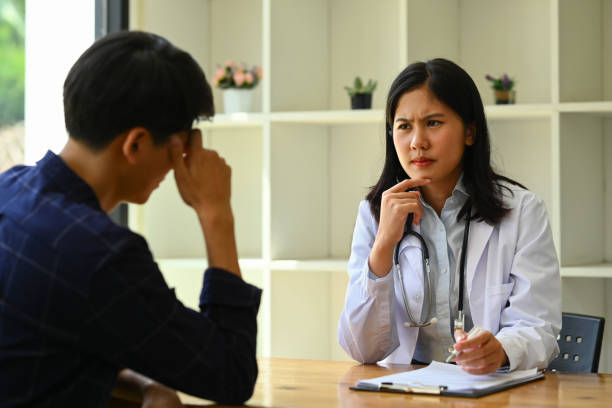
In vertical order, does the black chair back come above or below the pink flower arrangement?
below

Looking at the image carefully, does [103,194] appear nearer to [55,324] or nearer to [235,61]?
[55,324]

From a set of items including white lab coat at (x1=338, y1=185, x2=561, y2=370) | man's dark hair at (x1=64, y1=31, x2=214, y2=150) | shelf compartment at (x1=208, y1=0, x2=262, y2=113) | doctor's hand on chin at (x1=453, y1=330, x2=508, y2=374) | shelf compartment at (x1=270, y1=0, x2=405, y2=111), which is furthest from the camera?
shelf compartment at (x1=208, y1=0, x2=262, y2=113)

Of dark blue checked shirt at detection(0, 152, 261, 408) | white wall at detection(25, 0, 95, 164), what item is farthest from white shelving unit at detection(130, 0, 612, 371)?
dark blue checked shirt at detection(0, 152, 261, 408)

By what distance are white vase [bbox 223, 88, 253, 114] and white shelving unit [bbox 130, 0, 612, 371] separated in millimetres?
82

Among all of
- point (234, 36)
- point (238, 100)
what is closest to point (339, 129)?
point (238, 100)

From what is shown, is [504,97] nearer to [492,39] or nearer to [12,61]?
[492,39]

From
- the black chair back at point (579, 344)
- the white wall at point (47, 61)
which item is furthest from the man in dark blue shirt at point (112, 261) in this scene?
the white wall at point (47, 61)

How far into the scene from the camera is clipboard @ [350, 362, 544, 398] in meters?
1.50

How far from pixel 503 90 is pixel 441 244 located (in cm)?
120

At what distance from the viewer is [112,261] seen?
3.85 feet

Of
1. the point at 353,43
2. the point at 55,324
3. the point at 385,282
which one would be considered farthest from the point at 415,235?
the point at 353,43

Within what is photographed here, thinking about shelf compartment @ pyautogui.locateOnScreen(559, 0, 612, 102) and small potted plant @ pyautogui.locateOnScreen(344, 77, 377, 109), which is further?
small potted plant @ pyautogui.locateOnScreen(344, 77, 377, 109)

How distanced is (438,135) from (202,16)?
198 centimetres

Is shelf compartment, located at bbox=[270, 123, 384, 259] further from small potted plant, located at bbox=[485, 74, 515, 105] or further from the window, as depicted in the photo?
the window
